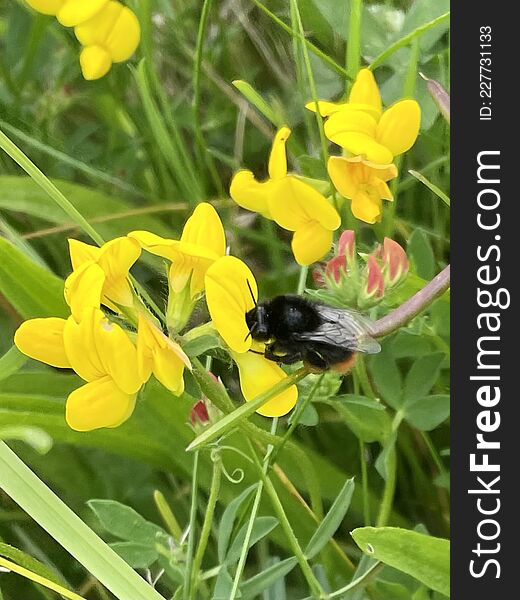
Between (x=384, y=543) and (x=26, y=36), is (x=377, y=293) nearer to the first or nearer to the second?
(x=384, y=543)

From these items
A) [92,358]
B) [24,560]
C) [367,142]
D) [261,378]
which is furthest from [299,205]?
[24,560]

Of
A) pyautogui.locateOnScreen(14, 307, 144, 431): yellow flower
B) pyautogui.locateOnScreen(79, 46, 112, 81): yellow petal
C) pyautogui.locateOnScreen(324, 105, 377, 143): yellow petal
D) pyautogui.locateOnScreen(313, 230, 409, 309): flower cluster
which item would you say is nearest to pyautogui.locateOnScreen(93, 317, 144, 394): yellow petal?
pyautogui.locateOnScreen(14, 307, 144, 431): yellow flower

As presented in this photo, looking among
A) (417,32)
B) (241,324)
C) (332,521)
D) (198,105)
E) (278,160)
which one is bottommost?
(332,521)

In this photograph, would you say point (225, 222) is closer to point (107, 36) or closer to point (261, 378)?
point (107, 36)

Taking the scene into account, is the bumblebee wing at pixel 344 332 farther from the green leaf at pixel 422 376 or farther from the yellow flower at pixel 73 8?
the yellow flower at pixel 73 8

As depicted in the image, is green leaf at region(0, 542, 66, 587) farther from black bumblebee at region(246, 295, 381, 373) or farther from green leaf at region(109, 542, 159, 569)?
black bumblebee at region(246, 295, 381, 373)

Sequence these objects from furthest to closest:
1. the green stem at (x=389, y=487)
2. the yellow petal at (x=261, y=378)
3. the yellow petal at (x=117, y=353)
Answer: the green stem at (x=389, y=487)
the yellow petal at (x=261, y=378)
the yellow petal at (x=117, y=353)

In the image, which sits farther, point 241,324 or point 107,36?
point 107,36

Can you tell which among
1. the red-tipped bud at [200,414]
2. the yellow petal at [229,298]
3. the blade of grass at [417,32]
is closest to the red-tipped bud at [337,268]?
the yellow petal at [229,298]
